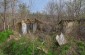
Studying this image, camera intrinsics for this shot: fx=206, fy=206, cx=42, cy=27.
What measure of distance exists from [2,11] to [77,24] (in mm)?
12842

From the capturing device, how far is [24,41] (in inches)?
752

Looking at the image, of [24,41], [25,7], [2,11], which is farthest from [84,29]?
[25,7]

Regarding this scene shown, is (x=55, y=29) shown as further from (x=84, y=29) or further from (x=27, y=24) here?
(x=27, y=24)

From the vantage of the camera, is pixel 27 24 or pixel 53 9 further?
pixel 53 9

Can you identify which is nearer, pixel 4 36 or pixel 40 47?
pixel 40 47

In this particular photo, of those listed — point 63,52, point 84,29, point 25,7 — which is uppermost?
point 25,7

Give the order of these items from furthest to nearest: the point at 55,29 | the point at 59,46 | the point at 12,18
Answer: the point at 12,18, the point at 55,29, the point at 59,46

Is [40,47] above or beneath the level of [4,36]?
beneath

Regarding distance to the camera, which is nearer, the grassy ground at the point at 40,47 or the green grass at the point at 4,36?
the grassy ground at the point at 40,47

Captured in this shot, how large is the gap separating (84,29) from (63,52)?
4.24m

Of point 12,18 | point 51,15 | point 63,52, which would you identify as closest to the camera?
point 63,52

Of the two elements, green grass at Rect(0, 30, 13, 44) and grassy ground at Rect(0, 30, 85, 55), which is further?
→ green grass at Rect(0, 30, 13, 44)

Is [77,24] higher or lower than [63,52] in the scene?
higher

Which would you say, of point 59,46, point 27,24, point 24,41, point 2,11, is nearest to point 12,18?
point 2,11
